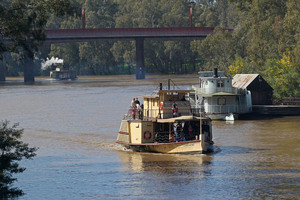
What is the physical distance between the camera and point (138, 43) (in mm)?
162125

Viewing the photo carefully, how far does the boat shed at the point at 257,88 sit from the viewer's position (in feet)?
249

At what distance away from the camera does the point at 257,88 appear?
76.6 meters

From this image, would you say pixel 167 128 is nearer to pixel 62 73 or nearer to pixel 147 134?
pixel 147 134

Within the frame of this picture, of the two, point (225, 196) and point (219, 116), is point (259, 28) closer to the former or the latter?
point (219, 116)

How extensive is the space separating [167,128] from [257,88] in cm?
3214

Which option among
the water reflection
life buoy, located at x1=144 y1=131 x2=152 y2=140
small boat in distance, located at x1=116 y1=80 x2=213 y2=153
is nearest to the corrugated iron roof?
small boat in distance, located at x1=116 y1=80 x2=213 y2=153

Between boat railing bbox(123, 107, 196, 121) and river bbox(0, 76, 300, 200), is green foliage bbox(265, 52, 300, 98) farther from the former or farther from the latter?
boat railing bbox(123, 107, 196, 121)

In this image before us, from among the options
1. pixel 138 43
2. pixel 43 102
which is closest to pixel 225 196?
pixel 43 102

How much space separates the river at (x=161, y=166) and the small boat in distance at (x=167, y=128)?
779mm

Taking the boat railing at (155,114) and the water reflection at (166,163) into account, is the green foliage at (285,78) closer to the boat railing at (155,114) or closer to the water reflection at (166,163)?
the boat railing at (155,114)

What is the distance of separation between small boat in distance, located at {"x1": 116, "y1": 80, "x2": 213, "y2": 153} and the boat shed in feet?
95.7

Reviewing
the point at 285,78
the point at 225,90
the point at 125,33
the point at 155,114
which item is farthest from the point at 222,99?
the point at 125,33

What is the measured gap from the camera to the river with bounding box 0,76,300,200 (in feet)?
115

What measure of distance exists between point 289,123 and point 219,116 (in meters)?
8.33
